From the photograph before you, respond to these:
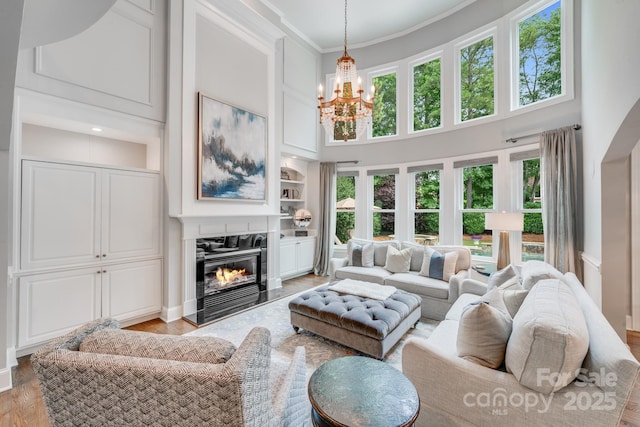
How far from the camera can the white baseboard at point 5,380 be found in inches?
83.0

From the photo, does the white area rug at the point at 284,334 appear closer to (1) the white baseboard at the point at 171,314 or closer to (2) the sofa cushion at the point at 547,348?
(1) the white baseboard at the point at 171,314

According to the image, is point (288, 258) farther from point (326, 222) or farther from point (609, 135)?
point (609, 135)

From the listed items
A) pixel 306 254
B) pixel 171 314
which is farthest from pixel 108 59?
pixel 306 254

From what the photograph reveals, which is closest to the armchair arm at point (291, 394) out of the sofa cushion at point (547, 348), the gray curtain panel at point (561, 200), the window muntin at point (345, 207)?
the sofa cushion at point (547, 348)

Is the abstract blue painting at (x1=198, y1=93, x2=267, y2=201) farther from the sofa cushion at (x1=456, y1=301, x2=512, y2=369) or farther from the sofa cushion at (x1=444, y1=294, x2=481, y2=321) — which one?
the sofa cushion at (x1=456, y1=301, x2=512, y2=369)

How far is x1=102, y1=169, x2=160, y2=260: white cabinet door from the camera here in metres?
3.08

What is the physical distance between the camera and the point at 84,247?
292 centimetres

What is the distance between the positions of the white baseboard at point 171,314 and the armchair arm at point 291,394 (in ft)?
8.07

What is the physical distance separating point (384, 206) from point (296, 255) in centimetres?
210

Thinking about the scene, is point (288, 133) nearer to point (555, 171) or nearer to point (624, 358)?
point (555, 171)

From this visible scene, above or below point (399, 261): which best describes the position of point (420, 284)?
below

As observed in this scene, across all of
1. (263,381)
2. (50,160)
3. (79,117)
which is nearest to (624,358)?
(263,381)

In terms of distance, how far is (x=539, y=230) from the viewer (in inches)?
159

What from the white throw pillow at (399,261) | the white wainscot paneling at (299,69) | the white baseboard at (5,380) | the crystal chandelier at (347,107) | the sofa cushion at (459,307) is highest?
the white wainscot paneling at (299,69)
